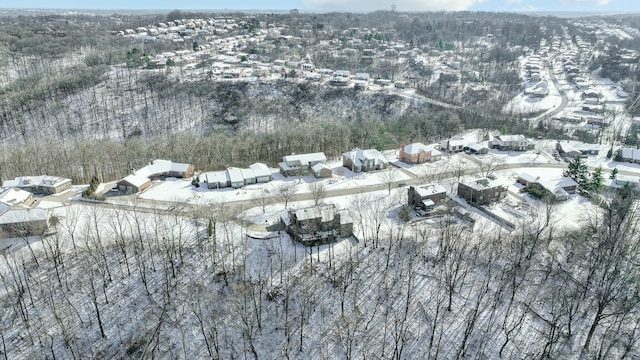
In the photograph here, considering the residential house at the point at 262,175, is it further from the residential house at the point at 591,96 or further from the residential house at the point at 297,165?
the residential house at the point at 591,96

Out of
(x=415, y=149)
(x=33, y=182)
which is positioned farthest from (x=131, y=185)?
(x=415, y=149)

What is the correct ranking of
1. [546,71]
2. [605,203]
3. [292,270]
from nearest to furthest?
[292,270] → [605,203] → [546,71]

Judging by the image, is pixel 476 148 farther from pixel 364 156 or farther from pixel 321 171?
pixel 321 171

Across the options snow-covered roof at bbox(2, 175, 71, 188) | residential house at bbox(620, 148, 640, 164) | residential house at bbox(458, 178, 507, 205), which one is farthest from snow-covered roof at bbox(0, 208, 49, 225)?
residential house at bbox(620, 148, 640, 164)

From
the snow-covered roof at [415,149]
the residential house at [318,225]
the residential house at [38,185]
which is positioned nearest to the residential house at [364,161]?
the snow-covered roof at [415,149]

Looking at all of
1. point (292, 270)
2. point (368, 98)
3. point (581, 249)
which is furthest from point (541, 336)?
point (368, 98)

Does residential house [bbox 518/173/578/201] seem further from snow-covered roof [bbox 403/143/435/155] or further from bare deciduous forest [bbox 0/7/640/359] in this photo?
snow-covered roof [bbox 403/143/435/155]

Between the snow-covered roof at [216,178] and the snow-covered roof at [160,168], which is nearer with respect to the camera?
the snow-covered roof at [216,178]

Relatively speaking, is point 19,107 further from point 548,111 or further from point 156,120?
point 548,111
